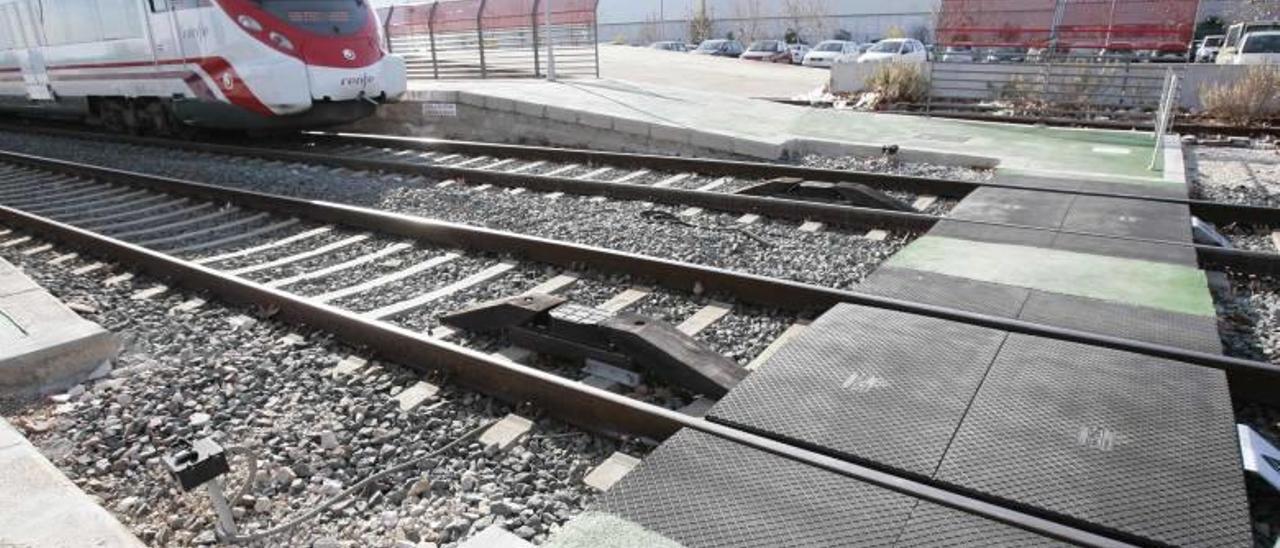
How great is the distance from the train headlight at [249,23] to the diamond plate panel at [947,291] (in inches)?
371

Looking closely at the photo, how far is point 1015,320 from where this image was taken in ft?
13.0

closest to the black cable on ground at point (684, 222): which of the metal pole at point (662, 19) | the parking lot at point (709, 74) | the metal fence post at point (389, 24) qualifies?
the parking lot at point (709, 74)

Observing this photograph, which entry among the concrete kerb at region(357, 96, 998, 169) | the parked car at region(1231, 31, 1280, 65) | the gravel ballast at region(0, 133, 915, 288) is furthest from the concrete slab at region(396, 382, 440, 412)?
the parked car at region(1231, 31, 1280, 65)

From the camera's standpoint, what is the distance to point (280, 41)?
10930 millimetres

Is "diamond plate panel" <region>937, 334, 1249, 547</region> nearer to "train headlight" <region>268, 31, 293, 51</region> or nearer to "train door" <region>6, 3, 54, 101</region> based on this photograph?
"train headlight" <region>268, 31, 293, 51</region>

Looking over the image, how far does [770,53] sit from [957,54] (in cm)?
2113

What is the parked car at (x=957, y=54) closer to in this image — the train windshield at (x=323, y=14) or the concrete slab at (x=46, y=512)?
the train windshield at (x=323, y=14)

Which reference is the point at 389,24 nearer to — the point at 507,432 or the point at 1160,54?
the point at 1160,54

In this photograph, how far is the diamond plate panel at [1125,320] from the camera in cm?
377

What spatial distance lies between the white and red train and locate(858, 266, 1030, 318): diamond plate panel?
9276mm

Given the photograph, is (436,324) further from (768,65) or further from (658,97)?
(768,65)

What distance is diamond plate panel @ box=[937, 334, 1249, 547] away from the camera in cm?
242

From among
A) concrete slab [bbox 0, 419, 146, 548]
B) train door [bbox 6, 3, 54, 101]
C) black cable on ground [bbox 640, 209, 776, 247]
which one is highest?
train door [bbox 6, 3, 54, 101]

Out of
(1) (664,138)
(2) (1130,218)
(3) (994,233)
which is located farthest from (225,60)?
(2) (1130,218)
